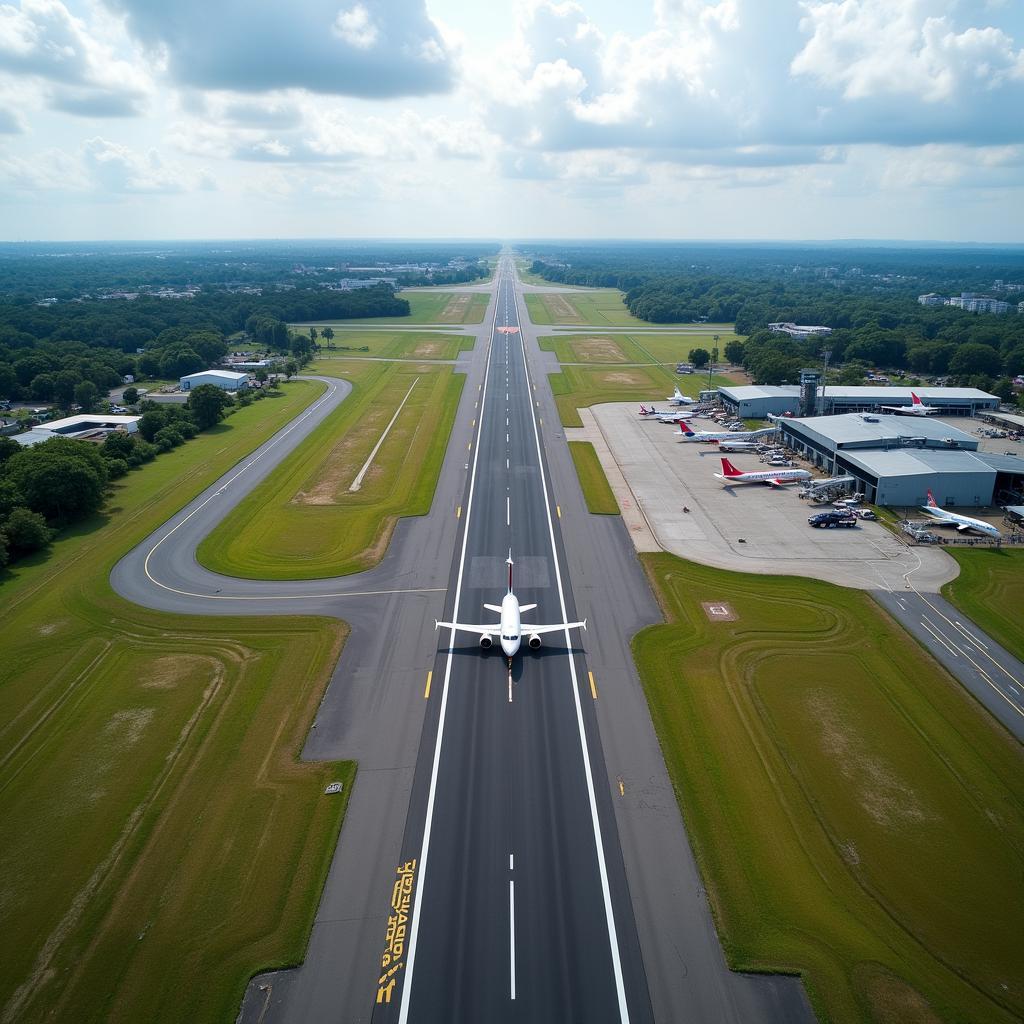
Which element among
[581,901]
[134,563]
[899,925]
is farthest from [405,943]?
[134,563]

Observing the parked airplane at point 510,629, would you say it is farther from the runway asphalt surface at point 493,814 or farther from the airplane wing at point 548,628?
the runway asphalt surface at point 493,814

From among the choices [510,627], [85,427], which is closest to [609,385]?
[85,427]

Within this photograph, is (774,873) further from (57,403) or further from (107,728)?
(57,403)

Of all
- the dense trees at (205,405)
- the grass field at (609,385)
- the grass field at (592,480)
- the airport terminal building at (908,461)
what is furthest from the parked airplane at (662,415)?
the dense trees at (205,405)

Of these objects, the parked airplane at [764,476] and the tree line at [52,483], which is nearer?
the tree line at [52,483]

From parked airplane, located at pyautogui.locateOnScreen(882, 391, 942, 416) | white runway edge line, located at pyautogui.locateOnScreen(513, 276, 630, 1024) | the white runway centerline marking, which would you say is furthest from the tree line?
parked airplane, located at pyautogui.locateOnScreen(882, 391, 942, 416)

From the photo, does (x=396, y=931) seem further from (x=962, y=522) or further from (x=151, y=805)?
(x=962, y=522)

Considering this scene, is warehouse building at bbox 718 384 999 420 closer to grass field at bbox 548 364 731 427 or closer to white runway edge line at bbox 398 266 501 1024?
grass field at bbox 548 364 731 427
